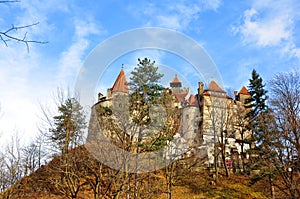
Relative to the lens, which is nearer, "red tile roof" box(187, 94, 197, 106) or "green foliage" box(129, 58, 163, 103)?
"green foliage" box(129, 58, 163, 103)

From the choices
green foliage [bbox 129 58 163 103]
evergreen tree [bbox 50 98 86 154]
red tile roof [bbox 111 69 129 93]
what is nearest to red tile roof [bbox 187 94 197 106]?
green foliage [bbox 129 58 163 103]

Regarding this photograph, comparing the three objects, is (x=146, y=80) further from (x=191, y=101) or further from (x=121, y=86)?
(x=191, y=101)

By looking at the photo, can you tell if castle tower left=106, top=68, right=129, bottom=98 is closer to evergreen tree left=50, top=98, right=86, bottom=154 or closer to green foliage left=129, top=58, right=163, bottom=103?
green foliage left=129, top=58, right=163, bottom=103

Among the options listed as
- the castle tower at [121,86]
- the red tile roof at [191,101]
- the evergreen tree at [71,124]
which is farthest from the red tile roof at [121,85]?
the red tile roof at [191,101]

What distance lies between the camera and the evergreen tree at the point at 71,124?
1151cm

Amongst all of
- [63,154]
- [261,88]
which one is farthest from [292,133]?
[261,88]

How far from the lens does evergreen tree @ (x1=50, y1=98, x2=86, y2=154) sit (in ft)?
37.8

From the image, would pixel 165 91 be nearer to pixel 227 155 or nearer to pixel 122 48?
pixel 122 48

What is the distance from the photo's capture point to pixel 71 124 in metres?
11.8

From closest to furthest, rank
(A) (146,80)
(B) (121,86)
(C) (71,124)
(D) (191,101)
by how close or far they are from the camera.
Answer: (C) (71,124)
(B) (121,86)
(A) (146,80)
(D) (191,101)

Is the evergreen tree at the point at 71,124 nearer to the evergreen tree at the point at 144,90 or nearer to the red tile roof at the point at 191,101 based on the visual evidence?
the evergreen tree at the point at 144,90

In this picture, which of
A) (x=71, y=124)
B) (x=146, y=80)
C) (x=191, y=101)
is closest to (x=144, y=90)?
(x=146, y=80)

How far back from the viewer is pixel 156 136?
46.4 ft

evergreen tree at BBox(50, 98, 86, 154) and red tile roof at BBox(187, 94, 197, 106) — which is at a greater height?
red tile roof at BBox(187, 94, 197, 106)
